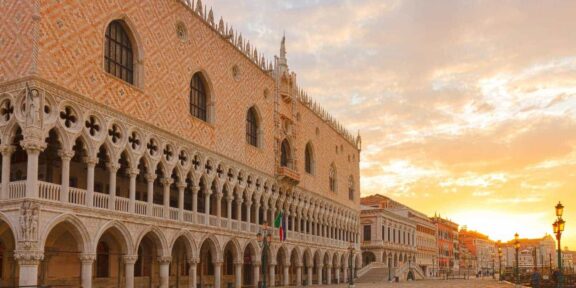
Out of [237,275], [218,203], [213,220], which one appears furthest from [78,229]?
[237,275]

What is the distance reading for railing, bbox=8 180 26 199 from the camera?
19.5 meters

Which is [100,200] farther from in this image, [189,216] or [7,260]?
[189,216]

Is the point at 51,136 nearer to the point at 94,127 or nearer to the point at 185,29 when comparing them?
the point at 94,127

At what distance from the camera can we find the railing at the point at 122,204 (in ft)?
77.8

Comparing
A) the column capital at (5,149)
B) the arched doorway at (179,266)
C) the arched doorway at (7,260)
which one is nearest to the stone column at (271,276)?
the arched doorway at (179,266)

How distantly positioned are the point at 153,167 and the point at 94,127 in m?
3.91

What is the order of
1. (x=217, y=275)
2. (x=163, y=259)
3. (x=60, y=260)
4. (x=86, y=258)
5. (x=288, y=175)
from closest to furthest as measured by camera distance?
(x=86, y=258), (x=60, y=260), (x=163, y=259), (x=217, y=275), (x=288, y=175)

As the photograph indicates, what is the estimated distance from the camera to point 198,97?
30750mm

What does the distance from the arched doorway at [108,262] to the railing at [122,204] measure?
105cm

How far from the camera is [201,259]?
32688mm

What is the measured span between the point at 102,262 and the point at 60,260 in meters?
2.28

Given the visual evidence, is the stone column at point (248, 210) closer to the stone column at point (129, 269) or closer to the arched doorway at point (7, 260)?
the stone column at point (129, 269)

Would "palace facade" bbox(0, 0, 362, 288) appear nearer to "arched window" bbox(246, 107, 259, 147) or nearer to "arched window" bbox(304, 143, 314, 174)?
"arched window" bbox(246, 107, 259, 147)

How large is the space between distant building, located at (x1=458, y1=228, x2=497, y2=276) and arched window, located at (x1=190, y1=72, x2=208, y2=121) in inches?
3908
